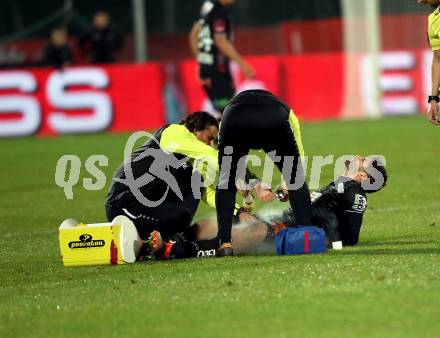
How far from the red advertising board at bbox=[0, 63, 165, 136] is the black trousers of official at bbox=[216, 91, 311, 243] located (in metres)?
14.3

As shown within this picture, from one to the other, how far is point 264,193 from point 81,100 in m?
14.4

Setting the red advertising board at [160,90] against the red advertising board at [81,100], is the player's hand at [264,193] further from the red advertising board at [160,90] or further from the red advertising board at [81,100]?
the red advertising board at [81,100]

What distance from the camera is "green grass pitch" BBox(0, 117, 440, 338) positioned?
6.83m

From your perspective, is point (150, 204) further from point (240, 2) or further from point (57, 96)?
point (240, 2)

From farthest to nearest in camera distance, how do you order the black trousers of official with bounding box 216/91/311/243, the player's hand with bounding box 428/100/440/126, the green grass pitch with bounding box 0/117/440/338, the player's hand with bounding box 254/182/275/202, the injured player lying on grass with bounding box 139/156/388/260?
the player's hand with bounding box 428/100/440/126 < the injured player lying on grass with bounding box 139/156/388/260 < the player's hand with bounding box 254/182/275/202 < the black trousers of official with bounding box 216/91/311/243 < the green grass pitch with bounding box 0/117/440/338

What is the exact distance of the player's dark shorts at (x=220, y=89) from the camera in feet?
54.6

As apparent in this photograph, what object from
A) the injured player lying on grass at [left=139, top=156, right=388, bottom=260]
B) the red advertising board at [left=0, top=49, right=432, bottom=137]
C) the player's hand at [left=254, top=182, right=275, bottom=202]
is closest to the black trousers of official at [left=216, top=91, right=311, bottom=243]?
the player's hand at [left=254, top=182, right=275, bottom=202]

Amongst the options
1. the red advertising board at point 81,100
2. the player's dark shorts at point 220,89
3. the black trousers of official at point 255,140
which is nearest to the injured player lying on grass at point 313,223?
the black trousers of official at point 255,140

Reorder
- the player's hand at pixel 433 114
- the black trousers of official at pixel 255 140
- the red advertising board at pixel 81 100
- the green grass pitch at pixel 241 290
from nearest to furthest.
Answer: the green grass pitch at pixel 241 290 → the black trousers of official at pixel 255 140 → the player's hand at pixel 433 114 → the red advertising board at pixel 81 100

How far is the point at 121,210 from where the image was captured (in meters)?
9.88

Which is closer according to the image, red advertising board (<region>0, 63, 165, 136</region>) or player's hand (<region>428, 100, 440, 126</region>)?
player's hand (<region>428, 100, 440, 126</region>)

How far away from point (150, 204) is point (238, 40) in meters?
17.9

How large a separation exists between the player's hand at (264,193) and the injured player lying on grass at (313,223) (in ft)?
1.47

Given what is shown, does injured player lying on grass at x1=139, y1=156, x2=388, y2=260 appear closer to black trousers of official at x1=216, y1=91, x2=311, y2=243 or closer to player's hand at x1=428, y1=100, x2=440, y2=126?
black trousers of official at x1=216, y1=91, x2=311, y2=243
